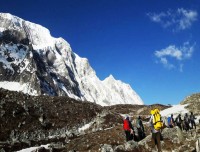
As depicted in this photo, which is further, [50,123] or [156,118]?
[50,123]

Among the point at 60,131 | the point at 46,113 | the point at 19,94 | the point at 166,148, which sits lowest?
the point at 166,148

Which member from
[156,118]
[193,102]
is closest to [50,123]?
[193,102]

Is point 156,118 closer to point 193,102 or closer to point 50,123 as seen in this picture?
point 193,102

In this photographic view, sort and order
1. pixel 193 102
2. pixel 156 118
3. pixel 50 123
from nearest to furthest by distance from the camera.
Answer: pixel 156 118 → pixel 193 102 → pixel 50 123

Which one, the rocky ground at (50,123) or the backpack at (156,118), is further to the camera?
the rocky ground at (50,123)

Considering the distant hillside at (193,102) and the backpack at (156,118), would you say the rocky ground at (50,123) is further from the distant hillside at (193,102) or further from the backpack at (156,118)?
the backpack at (156,118)

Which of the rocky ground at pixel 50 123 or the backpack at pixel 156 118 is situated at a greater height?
the rocky ground at pixel 50 123

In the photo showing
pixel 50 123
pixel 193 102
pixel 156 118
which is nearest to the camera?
pixel 156 118

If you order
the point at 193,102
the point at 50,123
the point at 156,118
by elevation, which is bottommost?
the point at 156,118

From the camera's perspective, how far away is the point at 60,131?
91.9 m

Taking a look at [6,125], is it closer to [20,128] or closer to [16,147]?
[20,128]

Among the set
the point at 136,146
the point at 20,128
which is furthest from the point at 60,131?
the point at 136,146

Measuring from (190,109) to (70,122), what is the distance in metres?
35.4

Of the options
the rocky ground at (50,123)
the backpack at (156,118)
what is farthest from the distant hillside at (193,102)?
the backpack at (156,118)
